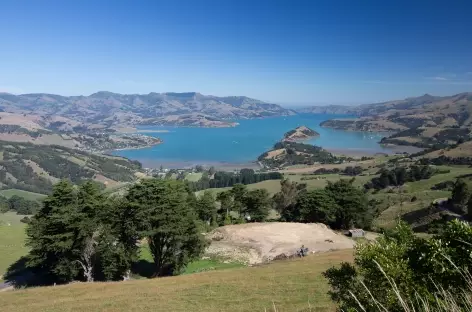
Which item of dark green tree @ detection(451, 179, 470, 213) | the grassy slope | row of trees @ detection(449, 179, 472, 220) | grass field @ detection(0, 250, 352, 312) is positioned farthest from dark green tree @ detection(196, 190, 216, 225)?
dark green tree @ detection(451, 179, 470, 213)

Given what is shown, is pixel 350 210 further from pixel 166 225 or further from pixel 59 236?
pixel 59 236

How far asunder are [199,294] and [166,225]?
12.9 metres

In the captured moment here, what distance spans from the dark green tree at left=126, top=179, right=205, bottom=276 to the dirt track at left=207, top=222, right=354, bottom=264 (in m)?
10.4

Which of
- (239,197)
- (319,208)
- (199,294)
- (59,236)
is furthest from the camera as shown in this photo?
(239,197)

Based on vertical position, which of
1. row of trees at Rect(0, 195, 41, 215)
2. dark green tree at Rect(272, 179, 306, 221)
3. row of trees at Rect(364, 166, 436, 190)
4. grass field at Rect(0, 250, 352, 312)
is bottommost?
row of trees at Rect(0, 195, 41, 215)

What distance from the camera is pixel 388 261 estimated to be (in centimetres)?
1349

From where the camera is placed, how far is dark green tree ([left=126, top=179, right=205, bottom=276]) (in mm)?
43594

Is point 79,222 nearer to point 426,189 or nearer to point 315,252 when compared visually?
point 315,252

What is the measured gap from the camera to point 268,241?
59.3m

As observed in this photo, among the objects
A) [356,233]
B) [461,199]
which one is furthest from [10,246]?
[461,199]

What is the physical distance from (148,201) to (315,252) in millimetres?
25074

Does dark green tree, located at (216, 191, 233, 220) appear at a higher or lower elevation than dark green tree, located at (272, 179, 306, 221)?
higher

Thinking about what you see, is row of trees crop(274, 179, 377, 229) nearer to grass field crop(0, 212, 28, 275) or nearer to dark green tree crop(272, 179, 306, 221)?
dark green tree crop(272, 179, 306, 221)

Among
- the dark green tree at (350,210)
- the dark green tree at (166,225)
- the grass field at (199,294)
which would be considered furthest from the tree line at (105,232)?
the dark green tree at (350,210)
